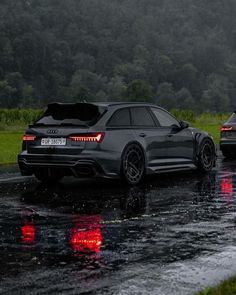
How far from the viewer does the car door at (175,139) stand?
14.0 metres

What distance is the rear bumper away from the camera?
12203 millimetres

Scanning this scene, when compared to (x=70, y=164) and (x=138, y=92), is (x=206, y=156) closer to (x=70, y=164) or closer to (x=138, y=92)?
(x=70, y=164)

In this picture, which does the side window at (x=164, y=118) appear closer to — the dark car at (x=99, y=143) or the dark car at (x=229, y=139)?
the dark car at (x=99, y=143)

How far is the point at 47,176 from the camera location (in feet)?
44.2

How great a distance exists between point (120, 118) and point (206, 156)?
291 centimetres

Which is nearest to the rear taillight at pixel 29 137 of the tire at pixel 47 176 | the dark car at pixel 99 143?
the dark car at pixel 99 143

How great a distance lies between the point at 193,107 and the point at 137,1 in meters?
54.9

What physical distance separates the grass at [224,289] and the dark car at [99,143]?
6.91 metres

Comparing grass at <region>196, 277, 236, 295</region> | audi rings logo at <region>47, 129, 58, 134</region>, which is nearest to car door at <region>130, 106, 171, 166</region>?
audi rings logo at <region>47, 129, 58, 134</region>

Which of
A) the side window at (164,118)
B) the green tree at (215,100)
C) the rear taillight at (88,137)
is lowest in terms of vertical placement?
the rear taillight at (88,137)

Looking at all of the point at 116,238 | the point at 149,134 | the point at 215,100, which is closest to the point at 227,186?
the point at 149,134

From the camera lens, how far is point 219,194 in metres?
11.4

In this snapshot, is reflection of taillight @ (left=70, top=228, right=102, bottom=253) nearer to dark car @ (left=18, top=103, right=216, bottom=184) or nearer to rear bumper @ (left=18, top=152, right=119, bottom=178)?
rear bumper @ (left=18, top=152, right=119, bottom=178)

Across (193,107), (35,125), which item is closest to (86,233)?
(35,125)
